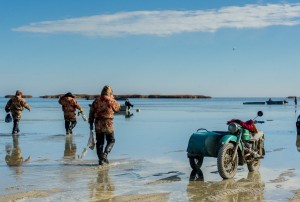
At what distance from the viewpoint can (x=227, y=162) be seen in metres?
9.32

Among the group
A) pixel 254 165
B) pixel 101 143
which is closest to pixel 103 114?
pixel 101 143

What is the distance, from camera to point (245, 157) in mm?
9812

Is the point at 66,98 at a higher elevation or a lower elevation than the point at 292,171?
higher

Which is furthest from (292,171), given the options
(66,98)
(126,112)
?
(126,112)

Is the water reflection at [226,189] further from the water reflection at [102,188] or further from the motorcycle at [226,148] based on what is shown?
the water reflection at [102,188]

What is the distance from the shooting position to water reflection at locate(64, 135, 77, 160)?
1264 centimetres

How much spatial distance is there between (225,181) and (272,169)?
80.6 inches

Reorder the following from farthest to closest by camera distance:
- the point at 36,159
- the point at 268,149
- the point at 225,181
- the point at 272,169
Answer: the point at 268,149 → the point at 36,159 → the point at 272,169 → the point at 225,181

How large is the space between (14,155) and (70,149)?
6.39 feet

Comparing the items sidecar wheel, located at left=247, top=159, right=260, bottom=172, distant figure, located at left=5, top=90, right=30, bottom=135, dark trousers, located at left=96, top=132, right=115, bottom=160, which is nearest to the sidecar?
sidecar wheel, located at left=247, top=159, right=260, bottom=172

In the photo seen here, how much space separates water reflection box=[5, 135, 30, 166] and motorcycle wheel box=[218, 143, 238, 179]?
15.2 feet

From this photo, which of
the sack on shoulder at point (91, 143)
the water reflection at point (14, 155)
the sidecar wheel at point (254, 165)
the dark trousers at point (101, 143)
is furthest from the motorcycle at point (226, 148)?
the water reflection at point (14, 155)

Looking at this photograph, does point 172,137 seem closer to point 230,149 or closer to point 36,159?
point 36,159

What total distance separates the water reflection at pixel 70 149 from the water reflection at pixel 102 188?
309cm
